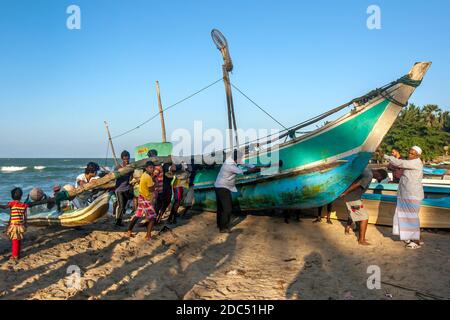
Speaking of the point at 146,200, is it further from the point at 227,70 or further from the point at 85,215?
the point at 227,70

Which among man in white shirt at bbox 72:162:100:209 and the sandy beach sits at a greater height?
man in white shirt at bbox 72:162:100:209

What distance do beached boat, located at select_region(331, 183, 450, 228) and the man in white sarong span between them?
5.41 ft

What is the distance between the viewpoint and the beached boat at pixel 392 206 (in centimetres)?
751

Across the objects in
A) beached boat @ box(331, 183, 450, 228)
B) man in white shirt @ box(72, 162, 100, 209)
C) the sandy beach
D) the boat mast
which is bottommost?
the sandy beach

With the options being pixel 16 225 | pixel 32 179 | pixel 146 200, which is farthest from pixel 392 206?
pixel 32 179

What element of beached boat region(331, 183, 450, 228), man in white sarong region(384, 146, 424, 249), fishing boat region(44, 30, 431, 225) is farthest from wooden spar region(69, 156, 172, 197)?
man in white sarong region(384, 146, 424, 249)

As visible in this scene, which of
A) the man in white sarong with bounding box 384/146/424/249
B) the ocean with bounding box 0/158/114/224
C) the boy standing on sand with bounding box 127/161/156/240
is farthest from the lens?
the ocean with bounding box 0/158/114/224

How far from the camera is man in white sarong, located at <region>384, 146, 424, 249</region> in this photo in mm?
6094

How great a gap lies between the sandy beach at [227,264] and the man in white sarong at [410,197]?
284mm

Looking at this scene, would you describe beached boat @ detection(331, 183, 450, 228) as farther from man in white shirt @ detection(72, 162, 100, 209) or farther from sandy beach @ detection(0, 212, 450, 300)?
man in white shirt @ detection(72, 162, 100, 209)

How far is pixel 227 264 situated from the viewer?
Answer: 18.7ft

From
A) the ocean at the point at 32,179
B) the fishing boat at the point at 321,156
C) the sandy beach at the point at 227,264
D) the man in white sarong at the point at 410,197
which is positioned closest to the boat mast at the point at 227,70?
the fishing boat at the point at 321,156

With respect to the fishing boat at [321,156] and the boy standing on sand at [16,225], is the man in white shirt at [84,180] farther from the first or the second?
the boy standing on sand at [16,225]

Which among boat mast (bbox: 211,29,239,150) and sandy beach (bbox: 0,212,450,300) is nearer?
sandy beach (bbox: 0,212,450,300)
